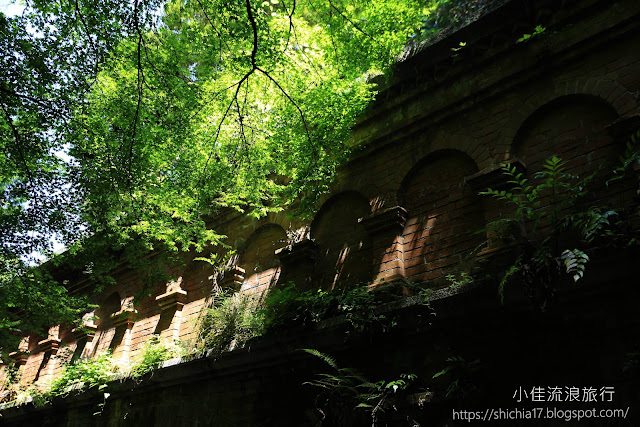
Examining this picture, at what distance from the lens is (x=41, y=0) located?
5.50 m

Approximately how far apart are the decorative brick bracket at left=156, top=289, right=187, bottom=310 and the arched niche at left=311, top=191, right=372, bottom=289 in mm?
3016

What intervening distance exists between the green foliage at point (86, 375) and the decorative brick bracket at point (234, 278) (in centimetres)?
271

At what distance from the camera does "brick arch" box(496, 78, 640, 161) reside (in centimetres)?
432

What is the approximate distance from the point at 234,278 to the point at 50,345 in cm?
684

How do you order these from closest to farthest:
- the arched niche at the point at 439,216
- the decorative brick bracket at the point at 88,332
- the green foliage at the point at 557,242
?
the green foliage at the point at 557,242 → the arched niche at the point at 439,216 → the decorative brick bracket at the point at 88,332

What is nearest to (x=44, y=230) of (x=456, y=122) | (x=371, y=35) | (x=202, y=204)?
(x=202, y=204)

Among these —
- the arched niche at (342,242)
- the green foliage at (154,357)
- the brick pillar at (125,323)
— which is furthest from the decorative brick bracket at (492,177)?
the brick pillar at (125,323)

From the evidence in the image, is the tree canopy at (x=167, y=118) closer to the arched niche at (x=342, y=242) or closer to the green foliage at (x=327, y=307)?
the arched niche at (x=342, y=242)

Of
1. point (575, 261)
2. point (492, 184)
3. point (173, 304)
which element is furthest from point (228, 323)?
point (575, 261)

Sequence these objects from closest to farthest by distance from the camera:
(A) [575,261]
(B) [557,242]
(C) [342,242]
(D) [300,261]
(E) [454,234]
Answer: (A) [575,261] → (B) [557,242] → (E) [454,234] → (C) [342,242] → (D) [300,261]

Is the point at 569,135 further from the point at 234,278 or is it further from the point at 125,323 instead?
the point at 125,323

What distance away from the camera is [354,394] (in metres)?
4.62

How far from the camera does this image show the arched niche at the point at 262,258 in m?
6.86

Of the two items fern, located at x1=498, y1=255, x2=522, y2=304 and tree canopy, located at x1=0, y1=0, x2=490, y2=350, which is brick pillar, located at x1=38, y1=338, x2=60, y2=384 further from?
fern, located at x1=498, y1=255, x2=522, y2=304
